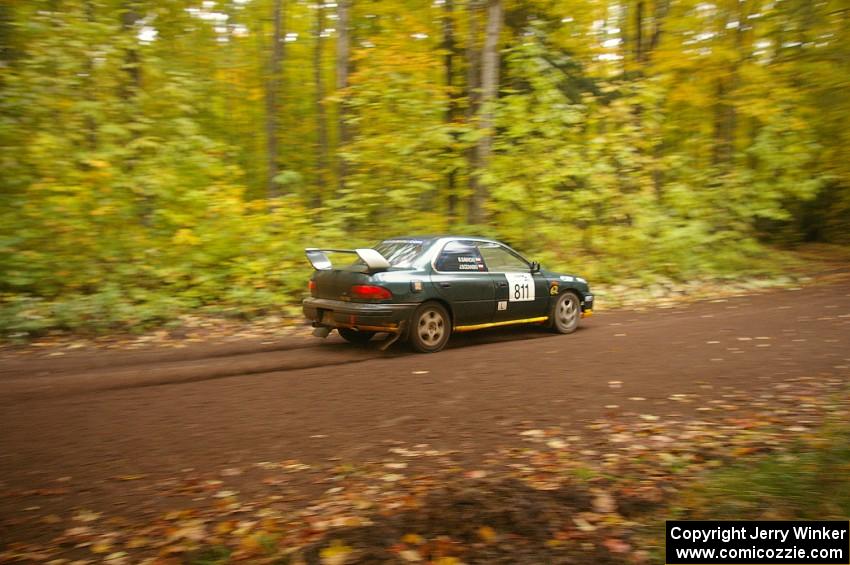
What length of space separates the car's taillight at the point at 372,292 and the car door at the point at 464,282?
0.79 m

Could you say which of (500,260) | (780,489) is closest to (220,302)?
(500,260)

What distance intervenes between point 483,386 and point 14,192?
9.87 meters

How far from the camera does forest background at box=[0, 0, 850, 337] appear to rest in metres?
11.6

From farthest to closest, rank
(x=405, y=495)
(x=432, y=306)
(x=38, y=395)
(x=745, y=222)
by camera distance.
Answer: (x=745, y=222) < (x=432, y=306) < (x=38, y=395) < (x=405, y=495)

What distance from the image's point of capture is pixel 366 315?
26.5 feet

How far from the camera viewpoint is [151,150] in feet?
42.1

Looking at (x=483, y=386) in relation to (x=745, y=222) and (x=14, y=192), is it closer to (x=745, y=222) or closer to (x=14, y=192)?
(x=14, y=192)

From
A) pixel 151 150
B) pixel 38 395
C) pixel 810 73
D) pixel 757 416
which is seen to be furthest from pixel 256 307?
pixel 810 73

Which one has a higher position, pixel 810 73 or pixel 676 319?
pixel 810 73

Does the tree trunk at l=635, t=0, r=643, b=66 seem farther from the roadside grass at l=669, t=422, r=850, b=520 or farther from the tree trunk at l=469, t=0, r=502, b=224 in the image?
the roadside grass at l=669, t=422, r=850, b=520

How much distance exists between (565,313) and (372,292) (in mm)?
3788

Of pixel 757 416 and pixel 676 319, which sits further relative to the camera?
pixel 676 319
